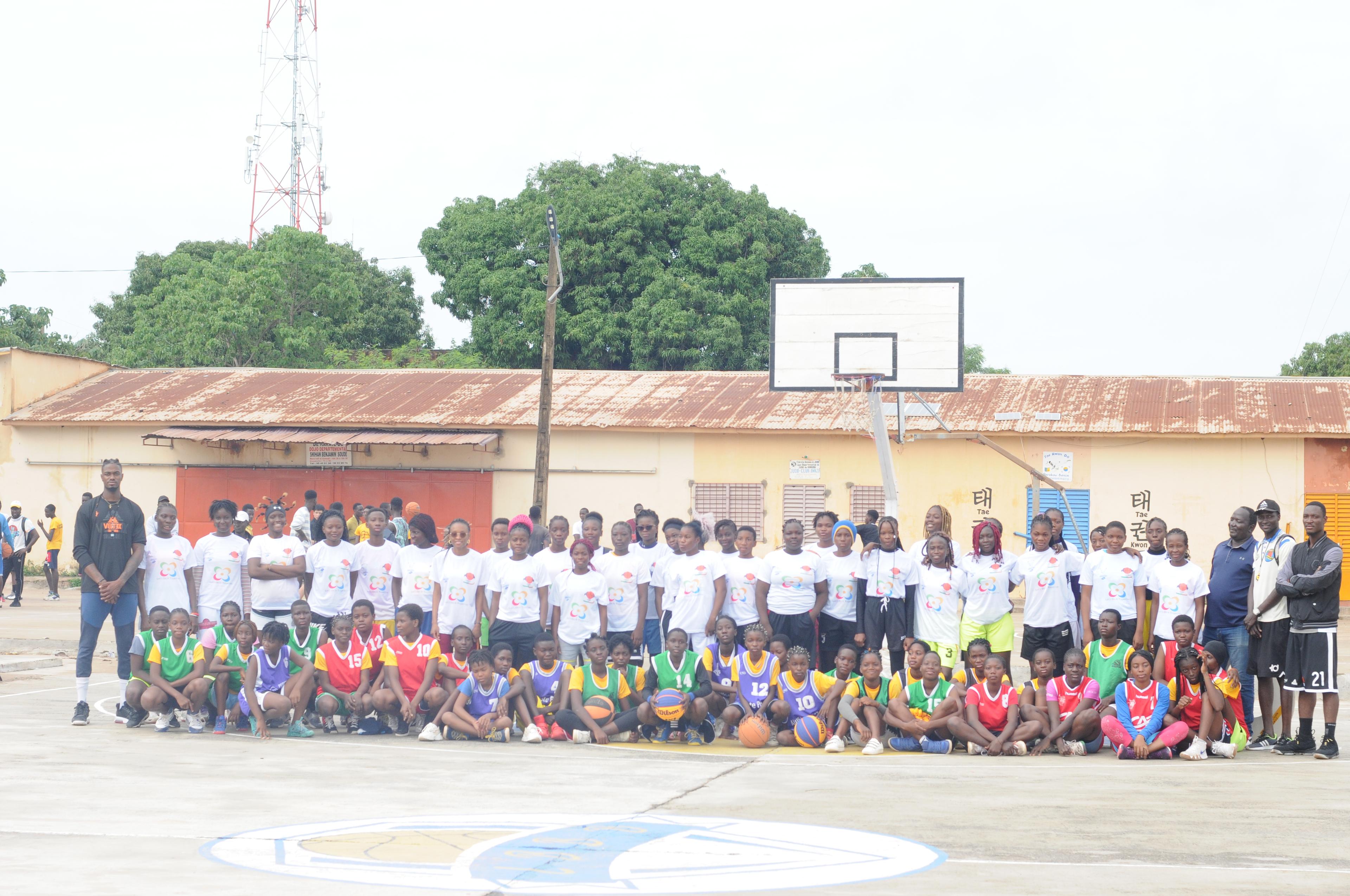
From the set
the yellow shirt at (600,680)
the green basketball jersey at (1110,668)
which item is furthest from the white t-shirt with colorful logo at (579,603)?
the green basketball jersey at (1110,668)

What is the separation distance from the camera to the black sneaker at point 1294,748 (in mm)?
9773

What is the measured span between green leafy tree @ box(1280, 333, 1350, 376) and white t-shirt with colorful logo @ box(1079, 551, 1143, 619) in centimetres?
3115

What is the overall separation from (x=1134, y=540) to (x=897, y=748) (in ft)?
46.5

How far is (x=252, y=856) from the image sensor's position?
617 cm

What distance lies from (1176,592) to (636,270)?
85.3 feet

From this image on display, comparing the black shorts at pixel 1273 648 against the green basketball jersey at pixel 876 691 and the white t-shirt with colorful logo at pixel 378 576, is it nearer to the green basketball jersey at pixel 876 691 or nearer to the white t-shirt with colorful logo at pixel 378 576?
the green basketball jersey at pixel 876 691

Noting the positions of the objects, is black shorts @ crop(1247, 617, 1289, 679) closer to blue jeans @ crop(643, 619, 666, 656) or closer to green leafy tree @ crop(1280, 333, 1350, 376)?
blue jeans @ crop(643, 619, 666, 656)

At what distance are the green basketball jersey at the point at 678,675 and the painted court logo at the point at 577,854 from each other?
3346mm

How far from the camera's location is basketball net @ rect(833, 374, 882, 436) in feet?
51.9

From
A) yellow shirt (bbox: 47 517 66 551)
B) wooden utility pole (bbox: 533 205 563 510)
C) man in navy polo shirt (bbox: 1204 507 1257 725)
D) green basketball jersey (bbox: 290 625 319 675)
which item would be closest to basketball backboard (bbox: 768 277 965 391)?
wooden utility pole (bbox: 533 205 563 510)

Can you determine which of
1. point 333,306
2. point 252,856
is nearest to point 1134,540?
point 252,856

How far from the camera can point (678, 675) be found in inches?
416

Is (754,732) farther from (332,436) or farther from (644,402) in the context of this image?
(332,436)

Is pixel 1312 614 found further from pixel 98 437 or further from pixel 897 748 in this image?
pixel 98 437
